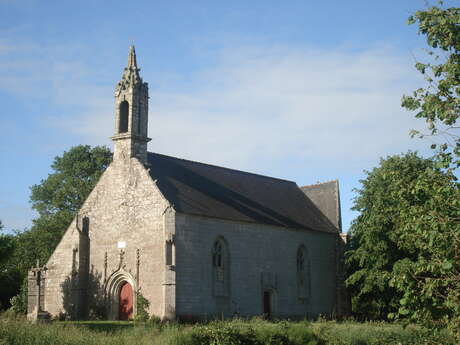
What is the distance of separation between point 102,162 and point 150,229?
24.3 meters

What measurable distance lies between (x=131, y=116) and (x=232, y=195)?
324 inches

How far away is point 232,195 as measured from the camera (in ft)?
126

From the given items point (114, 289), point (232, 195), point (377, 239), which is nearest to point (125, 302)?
point (114, 289)

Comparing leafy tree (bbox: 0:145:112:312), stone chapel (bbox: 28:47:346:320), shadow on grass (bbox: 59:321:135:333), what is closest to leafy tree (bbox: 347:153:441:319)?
stone chapel (bbox: 28:47:346:320)

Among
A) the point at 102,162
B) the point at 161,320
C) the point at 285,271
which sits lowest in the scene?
the point at 161,320

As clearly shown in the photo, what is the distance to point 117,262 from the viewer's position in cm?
3441

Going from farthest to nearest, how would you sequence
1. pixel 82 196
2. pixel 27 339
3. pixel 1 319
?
pixel 82 196 < pixel 1 319 < pixel 27 339

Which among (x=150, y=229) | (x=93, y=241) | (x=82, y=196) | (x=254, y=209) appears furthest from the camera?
(x=82, y=196)

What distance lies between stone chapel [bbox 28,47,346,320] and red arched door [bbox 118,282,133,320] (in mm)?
58

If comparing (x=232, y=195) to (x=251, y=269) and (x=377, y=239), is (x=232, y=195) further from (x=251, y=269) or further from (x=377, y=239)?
(x=377, y=239)

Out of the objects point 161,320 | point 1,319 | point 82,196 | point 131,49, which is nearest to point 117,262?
point 161,320

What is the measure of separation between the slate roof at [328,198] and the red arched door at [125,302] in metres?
16.8

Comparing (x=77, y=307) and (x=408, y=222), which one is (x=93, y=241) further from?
(x=408, y=222)

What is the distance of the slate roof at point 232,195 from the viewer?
34.0 meters
